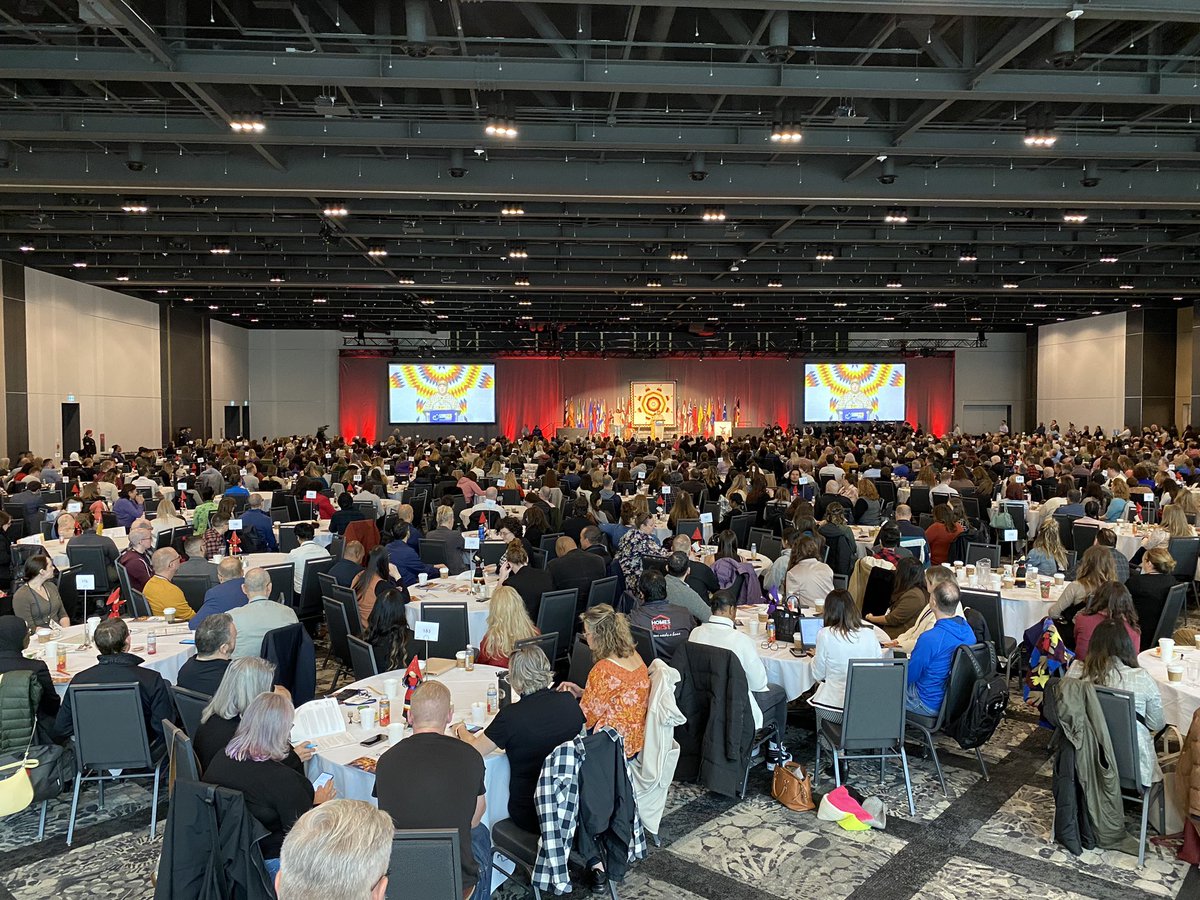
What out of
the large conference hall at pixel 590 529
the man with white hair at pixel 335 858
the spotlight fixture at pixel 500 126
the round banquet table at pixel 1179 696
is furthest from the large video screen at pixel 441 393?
the man with white hair at pixel 335 858

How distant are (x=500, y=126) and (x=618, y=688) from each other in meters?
6.96

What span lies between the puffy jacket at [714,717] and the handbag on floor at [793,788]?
244mm

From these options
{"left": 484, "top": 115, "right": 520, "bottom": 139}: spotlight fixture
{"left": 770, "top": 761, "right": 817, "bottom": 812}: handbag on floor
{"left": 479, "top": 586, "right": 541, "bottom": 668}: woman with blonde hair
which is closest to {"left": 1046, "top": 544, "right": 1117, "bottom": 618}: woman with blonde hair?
{"left": 770, "top": 761, "right": 817, "bottom": 812}: handbag on floor

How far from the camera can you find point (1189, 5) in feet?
23.3

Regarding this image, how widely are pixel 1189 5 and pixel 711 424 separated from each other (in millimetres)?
33131

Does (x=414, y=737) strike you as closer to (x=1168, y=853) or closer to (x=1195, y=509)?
(x=1168, y=853)

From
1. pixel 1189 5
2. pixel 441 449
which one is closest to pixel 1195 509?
pixel 1189 5

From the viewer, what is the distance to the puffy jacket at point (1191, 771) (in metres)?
4.55

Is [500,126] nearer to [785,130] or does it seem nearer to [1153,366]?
[785,130]

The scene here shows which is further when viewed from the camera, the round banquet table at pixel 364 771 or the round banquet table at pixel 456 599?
the round banquet table at pixel 456 599

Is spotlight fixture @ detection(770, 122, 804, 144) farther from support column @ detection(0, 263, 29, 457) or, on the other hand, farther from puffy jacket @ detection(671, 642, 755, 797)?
support column @ detection(0, 263, 29, 457)

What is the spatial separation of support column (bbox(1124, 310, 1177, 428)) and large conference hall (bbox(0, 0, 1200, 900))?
7.53 meters

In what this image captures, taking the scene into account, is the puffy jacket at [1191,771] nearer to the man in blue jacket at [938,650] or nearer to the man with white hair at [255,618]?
the man in blue jacket at [938,650]

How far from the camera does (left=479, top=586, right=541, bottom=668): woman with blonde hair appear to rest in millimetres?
5871
